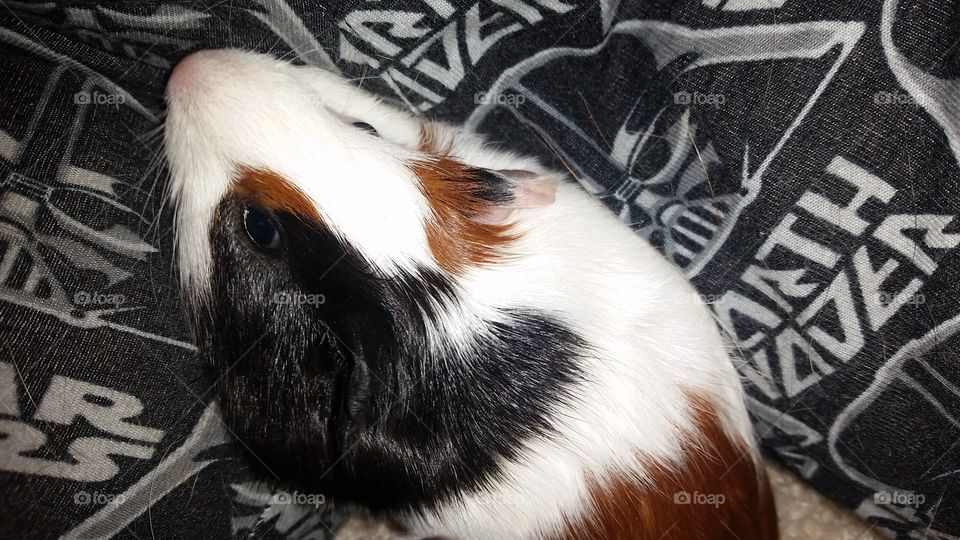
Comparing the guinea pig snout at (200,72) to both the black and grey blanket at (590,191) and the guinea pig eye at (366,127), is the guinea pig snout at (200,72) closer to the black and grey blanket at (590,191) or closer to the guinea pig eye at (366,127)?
the black and grey blanket at (590,191)

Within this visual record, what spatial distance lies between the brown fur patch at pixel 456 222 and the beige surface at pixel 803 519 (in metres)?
0.83

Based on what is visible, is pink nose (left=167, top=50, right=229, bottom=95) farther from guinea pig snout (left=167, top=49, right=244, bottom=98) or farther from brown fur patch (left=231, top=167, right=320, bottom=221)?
brown fur patch (left=231, top=167, right=320, bottom=221)

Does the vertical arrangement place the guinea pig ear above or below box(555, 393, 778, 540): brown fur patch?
above

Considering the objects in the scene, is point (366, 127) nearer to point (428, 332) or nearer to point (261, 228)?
point (261, 228)

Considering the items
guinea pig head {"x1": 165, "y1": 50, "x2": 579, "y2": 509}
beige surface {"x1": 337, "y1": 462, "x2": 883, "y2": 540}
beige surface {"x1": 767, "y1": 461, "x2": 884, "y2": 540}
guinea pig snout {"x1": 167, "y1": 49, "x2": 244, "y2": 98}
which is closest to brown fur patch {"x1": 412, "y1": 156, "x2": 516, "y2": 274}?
guinea pig head {"x1": 165, "y1": 50, "x2": 579, "y2": 509}

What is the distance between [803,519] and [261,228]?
1435 millimetres

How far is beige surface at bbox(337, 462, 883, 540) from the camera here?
1.64 meters

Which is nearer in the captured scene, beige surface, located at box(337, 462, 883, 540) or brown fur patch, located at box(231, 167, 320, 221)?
brown fur patch, located at box(231, 167, 320, 221)

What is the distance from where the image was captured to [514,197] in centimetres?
122

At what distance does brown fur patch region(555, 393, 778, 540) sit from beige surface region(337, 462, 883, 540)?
46 cm

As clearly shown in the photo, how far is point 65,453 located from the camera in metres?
1.11

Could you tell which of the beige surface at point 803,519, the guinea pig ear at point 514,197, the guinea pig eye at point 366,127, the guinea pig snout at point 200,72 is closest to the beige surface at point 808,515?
the beige surface at point 803,519

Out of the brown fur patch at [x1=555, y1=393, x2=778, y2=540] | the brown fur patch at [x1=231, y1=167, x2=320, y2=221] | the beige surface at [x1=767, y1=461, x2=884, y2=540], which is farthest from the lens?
the beige surface at [x1=767, y1=461, x2=884, y2=540]

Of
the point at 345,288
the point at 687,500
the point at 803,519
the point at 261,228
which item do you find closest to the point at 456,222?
the point at 345,288
